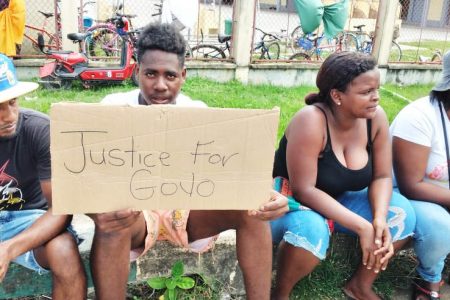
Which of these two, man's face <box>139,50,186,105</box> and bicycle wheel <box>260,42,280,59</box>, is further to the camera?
bicycle wheel <box>260,42,280,59</box>

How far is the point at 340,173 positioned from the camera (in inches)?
90.5

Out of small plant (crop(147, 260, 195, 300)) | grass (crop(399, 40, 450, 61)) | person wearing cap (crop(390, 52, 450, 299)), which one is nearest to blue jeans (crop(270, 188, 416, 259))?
person wearing cap (crop(390, 52, 450, 299))

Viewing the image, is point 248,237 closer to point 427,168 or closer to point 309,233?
point 309,233

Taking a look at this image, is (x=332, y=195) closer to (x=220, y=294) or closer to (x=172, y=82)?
(x=220, y=294)

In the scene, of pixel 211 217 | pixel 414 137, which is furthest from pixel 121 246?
pixel 414 137

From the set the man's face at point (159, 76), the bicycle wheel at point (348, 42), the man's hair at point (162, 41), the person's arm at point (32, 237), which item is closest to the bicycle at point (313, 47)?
the bicycle wheel at point (348, 42)

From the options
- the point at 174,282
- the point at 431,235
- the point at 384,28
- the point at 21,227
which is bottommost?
the point at 174,282

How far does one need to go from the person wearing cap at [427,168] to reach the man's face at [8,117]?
6.03 feet

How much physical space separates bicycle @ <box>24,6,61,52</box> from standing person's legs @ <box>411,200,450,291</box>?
19.3 feet

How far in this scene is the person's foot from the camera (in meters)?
2.46

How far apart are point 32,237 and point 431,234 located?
1.83m

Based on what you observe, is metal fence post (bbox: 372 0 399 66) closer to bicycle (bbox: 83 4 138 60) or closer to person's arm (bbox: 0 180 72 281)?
bicycle (bbox: 83 4 138 60)

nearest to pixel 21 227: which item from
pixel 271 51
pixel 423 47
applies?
pixel 271 51

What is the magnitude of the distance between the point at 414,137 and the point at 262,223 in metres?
1.01
